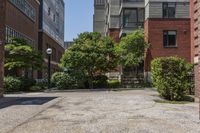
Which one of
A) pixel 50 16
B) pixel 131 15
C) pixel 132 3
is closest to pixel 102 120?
pixel 132 3

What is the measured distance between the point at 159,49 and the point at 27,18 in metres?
29.9

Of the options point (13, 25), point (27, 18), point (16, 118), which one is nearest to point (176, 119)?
point (16, 118)

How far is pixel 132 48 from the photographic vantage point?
128 ft

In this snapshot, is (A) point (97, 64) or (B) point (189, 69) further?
(A) point (97, 64)

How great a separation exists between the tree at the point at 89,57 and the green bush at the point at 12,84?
168 inches

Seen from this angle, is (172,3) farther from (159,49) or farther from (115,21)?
(115,21)

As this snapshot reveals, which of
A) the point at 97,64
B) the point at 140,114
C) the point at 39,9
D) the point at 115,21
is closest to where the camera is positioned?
the point at 140,114

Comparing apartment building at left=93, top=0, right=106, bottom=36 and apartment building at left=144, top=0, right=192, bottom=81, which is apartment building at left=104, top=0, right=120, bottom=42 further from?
apartment building at left=93, top=0, right=106, bottom=36

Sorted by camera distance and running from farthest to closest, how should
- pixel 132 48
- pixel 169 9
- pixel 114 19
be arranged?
pixel 114 19, pixel 169 9, pixel 132 48

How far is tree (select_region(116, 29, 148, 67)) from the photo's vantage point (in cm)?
3828

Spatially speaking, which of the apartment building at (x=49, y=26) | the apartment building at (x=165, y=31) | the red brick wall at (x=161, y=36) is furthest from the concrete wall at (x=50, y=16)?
the red brick wall at (x=161, y=36)

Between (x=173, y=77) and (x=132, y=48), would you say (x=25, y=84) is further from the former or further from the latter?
(x=173, y=77)

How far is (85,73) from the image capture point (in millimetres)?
35625

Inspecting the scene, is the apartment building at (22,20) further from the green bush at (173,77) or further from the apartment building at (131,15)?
the green bush at (173,77)
